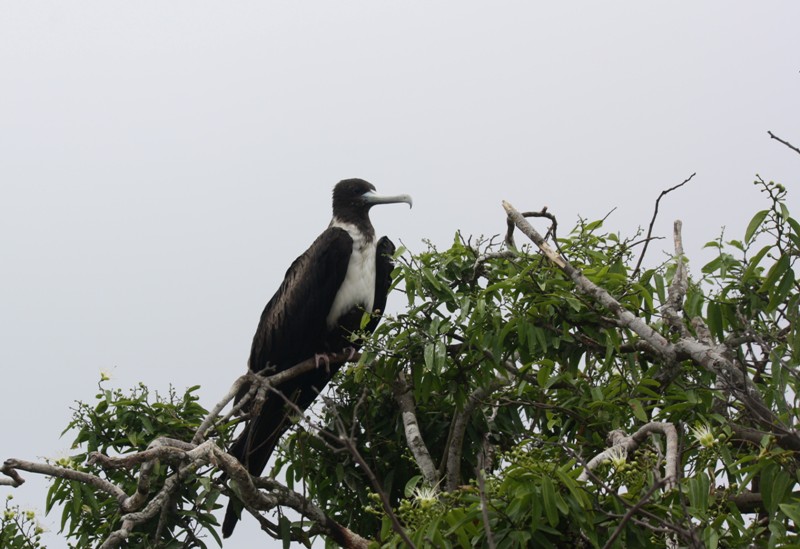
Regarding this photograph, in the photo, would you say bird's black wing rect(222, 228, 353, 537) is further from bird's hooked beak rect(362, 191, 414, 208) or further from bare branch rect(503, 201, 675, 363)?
bare branch rect(503, 201, 675, 363)

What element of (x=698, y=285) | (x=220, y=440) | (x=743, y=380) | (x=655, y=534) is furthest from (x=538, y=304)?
(x=220, y=440)

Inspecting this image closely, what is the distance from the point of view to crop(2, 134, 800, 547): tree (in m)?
3.32

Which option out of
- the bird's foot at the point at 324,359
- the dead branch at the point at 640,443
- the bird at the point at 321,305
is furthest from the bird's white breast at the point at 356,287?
the dead branch at the point at 640,443

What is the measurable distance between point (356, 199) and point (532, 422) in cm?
237

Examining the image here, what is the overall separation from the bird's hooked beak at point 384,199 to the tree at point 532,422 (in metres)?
1.61

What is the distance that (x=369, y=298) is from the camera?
6.59 m

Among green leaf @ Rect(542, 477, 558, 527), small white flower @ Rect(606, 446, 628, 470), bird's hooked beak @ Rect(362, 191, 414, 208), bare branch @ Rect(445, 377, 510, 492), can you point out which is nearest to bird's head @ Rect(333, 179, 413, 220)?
bird's hooked beak @ Rect(362, 191, 414, 208)

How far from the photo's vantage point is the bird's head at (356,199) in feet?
23.5

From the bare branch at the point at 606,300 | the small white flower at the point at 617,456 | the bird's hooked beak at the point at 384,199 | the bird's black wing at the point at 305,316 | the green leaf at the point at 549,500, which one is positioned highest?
the bird's hooked beak at the point at 384,199

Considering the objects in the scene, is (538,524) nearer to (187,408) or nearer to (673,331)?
(673,331)

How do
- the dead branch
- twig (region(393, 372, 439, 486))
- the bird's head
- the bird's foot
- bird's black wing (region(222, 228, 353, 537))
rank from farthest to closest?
the bird's head → bird's black wing (region(222, 228, 353, 537)) → the bird's foot → twig (region(393, 372, 439, 486)) → the dead branch

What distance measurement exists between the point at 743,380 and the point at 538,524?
1.03 meters

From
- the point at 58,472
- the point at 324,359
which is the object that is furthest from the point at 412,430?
the point at 58,472

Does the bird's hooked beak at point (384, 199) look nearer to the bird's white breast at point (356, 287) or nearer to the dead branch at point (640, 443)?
the bird's white breast at point (356, 287)
